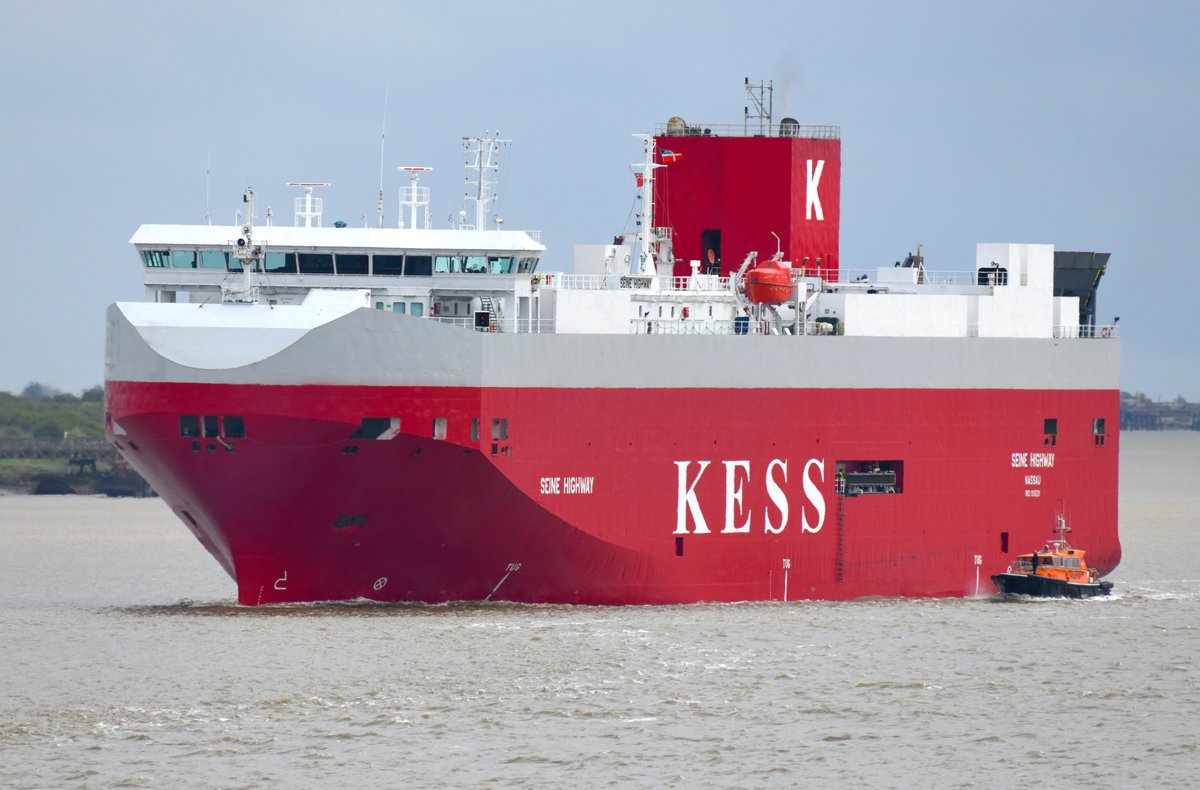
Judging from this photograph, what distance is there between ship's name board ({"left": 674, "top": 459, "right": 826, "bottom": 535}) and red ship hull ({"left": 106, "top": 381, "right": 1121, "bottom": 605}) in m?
0.03

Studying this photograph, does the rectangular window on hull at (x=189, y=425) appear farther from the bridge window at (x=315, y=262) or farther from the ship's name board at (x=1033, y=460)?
the ship's name board at (x=1033, y=460)

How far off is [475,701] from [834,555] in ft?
34.6

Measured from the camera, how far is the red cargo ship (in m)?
31.9

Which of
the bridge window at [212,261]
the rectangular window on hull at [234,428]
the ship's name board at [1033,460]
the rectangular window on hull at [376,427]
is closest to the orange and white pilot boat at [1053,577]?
the ship's name board at [1033,460]

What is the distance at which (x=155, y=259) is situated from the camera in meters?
34.2

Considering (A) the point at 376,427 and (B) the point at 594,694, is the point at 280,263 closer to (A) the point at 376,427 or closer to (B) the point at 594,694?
(A) the point at 376,427

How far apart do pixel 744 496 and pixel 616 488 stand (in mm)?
2340

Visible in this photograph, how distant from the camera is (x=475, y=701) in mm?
27844

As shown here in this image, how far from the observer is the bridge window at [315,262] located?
3404 centimetres

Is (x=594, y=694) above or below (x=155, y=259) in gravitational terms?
below

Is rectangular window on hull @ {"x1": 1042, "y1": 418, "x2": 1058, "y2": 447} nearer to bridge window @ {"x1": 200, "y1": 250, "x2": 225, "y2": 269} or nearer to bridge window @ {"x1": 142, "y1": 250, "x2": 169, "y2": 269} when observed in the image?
bridge window @ {"x1": 200, "y1": 250, "x2": 225, "y2": 269}

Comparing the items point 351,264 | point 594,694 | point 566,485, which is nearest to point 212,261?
point 351,264

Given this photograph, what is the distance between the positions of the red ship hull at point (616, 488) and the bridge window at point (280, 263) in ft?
10.2

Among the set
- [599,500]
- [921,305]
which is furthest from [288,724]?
[921,305]
